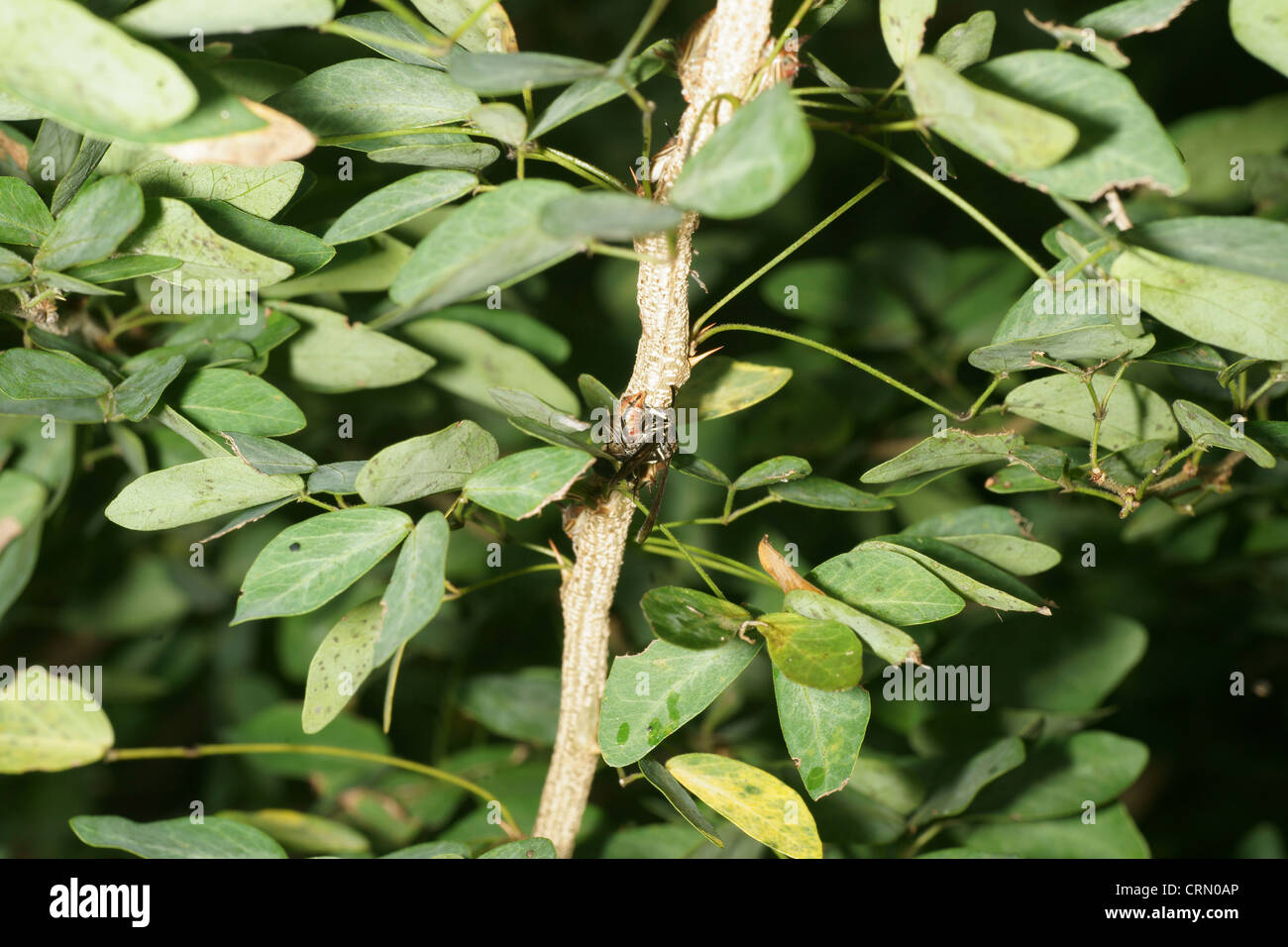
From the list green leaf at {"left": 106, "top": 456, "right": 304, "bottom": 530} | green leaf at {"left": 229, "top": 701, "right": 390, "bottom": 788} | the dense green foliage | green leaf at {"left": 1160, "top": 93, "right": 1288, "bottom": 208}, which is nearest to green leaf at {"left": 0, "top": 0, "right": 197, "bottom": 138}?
the dense green foliage

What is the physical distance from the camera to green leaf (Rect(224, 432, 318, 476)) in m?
0.49

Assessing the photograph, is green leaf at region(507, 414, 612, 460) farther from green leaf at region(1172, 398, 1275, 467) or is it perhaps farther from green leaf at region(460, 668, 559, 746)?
green leaf at region(460, 668, 559, 746)

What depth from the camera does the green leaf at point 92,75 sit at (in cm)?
33

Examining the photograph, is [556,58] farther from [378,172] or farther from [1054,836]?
[1054,836]

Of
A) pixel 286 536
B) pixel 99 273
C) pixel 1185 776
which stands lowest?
pixel 1185 776

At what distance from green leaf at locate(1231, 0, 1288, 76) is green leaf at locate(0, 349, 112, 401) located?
2.05 ft

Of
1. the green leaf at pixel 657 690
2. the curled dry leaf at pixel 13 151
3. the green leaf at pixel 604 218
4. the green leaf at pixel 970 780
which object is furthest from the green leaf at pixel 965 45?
the curled dry leaf at pixel 13 151

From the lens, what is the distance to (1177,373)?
63cm

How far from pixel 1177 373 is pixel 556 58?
50 cm

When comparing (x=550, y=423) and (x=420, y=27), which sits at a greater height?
(x=420, y=27)

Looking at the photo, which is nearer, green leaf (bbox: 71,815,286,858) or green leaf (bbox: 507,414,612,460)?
green leaf (bbox: 507,414,612,460)

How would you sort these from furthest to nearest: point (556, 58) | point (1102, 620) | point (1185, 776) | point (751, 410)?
point (1185, 776), point (751, 410), point (1102, 620), point (556, 58)

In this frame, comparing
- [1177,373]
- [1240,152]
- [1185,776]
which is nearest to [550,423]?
[1177,373]

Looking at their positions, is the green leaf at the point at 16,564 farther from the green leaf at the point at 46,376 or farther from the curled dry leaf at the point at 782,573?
the curled dry leaf at the point at 782,573
